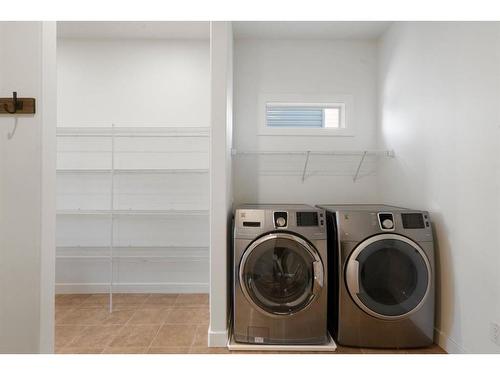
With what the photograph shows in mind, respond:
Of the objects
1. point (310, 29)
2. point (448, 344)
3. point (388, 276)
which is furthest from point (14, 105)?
point (448, 344)

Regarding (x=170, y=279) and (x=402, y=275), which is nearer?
(x=402, y=275)

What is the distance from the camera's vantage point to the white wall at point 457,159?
166 cm

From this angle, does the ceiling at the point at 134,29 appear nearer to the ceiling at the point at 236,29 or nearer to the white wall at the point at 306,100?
the ceiling at the point at 236,29

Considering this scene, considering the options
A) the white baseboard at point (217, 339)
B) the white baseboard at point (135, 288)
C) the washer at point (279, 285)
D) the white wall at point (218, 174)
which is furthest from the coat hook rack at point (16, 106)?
the white baseboard at point (135, 288)

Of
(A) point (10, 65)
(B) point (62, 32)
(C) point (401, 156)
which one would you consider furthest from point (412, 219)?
(B) point (62, 32)

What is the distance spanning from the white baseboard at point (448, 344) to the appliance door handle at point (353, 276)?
66 cm

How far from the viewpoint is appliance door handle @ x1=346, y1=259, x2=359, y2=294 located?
2.02 m


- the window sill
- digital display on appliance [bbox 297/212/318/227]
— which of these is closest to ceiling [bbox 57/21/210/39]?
the window sill

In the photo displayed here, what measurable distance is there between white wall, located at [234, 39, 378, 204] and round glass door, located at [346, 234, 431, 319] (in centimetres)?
107

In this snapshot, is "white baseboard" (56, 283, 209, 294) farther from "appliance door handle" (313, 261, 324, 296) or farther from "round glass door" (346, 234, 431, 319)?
"round glass door" (346, 234, 431, 319)

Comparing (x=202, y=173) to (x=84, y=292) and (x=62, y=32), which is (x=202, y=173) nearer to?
(x=84, y=292)

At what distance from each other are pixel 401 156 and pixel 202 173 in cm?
188
